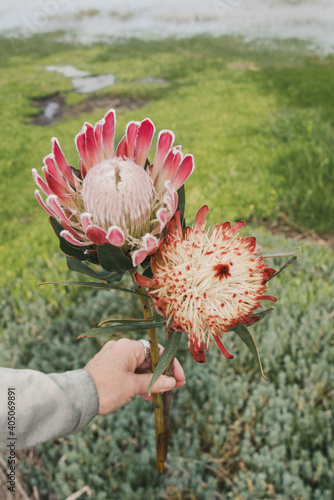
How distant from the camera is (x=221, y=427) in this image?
5.46 ft

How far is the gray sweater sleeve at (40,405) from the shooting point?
0.93 m

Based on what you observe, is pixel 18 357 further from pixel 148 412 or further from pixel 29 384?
pixel 29 384

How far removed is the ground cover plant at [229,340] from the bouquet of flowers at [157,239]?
0.48m

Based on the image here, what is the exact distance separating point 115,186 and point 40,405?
2.03 feet

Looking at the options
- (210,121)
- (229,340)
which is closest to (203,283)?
(229,340)

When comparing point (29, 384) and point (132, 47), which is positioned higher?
point (132, 47)

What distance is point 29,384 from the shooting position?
0.95 metres

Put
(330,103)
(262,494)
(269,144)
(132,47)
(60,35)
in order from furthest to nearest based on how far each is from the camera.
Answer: (60,35) → (132,47) → (330,103) → (269,144) → (262,494)

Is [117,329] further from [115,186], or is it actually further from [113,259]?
[115,186]

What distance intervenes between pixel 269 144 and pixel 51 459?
4.35m

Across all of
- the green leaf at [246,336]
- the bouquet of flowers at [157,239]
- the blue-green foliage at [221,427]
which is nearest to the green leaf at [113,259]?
the bouquet of flowers at [157,239]

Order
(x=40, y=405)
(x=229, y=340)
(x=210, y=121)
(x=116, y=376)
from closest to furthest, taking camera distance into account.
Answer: (x=40, y=405), (x=116, y=376), (x=229, y=340), (x=210, y=121)

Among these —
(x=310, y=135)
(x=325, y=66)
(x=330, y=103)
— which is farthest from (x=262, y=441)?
(x=325, y=66)

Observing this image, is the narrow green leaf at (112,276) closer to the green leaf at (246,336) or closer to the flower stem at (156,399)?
the flower stem at (156,399)
